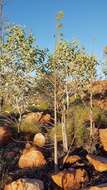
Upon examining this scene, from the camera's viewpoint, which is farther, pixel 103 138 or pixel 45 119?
pixel 45 119

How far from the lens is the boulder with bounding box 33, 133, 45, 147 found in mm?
17578

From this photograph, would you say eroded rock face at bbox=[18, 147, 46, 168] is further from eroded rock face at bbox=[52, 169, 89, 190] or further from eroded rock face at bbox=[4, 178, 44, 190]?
eroded rock face at bbox=[4, 178, 44, 190]

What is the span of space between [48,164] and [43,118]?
18.7 feet

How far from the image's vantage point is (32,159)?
50.1 ft

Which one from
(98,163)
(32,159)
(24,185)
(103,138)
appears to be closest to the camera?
(24,185)

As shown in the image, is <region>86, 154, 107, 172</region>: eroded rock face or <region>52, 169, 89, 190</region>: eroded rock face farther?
<region>86, 154, 107, 172</region>: eroded rock face

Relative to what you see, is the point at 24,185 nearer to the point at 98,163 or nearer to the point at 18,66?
the point at 98,163

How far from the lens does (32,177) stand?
1404 centimetres

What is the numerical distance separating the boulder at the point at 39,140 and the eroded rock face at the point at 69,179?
161 inches

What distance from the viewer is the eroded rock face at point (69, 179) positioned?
13219mm

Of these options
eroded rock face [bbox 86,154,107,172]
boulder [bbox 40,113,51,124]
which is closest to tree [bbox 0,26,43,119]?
boulder [bbox 40,113,51,124]

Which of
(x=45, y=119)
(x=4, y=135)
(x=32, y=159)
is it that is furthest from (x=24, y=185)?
(x=45, y=119)

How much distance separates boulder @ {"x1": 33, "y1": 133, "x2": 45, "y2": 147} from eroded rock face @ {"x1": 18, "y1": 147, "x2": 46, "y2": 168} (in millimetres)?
1938

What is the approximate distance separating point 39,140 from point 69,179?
4.64 m
